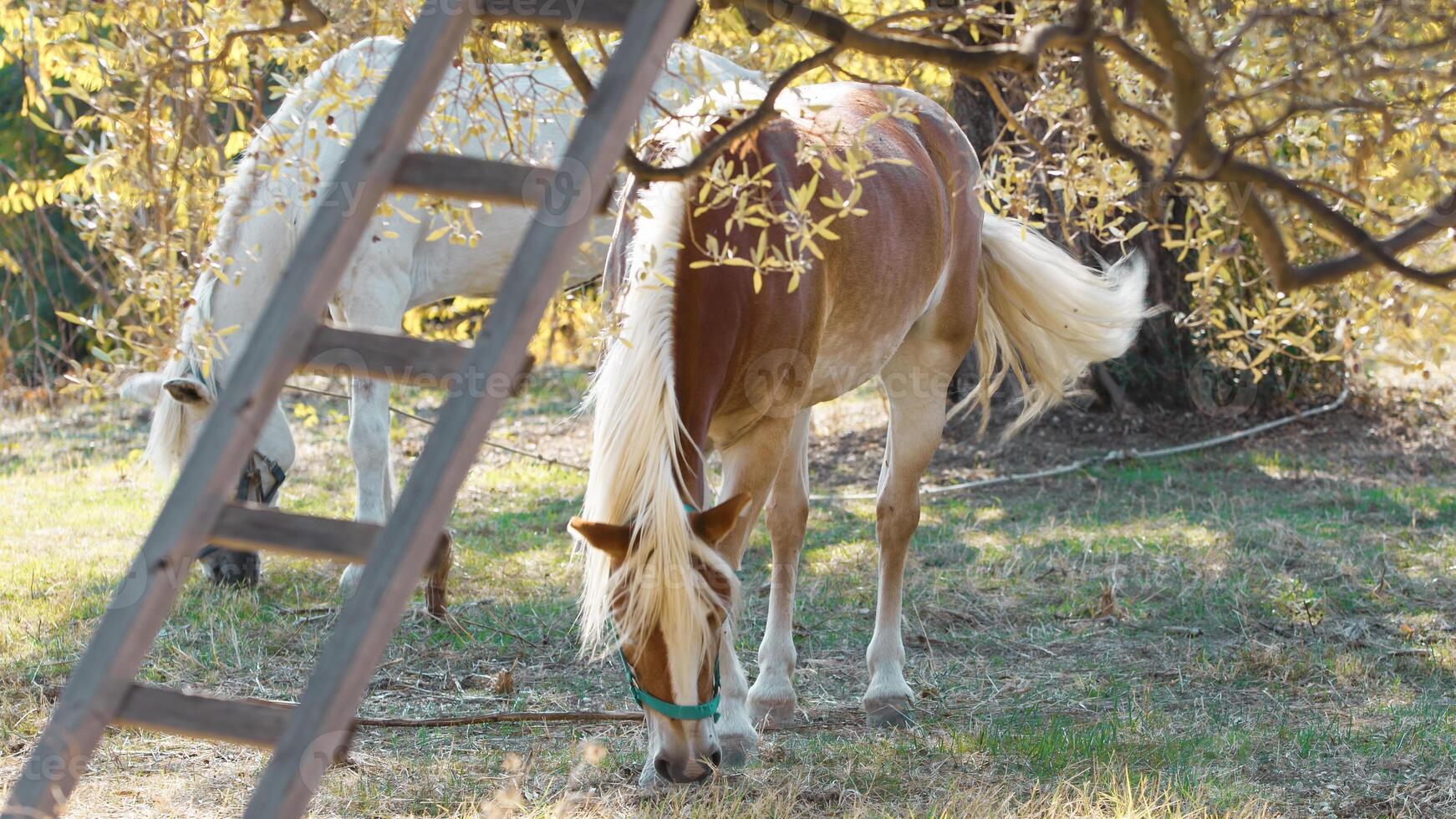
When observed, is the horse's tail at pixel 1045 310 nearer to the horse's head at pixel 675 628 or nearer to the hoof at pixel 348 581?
the horse's head at pixel 675 628

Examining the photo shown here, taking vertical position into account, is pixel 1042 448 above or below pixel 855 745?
above

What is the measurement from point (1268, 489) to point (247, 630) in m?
4.95

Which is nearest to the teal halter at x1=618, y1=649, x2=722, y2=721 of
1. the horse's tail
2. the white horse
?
the white horse

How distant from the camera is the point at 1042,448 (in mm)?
7438

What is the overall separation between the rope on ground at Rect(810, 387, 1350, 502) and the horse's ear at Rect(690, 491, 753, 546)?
12.8 ft

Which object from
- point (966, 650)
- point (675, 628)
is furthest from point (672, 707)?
point (966, 650)

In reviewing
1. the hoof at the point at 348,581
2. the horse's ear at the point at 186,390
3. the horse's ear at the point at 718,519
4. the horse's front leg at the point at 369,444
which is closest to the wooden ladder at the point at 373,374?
the horse's ear at the point at 718,519

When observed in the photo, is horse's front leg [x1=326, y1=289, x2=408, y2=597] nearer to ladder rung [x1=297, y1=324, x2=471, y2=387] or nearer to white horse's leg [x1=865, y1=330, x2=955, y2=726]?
white horse's leg [x1=865, y1=330, x2=955, y2=726]

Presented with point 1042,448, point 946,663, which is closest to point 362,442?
point 946,663

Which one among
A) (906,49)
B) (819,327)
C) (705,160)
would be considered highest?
(906,49)

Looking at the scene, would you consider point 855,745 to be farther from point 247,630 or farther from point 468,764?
point 247,630

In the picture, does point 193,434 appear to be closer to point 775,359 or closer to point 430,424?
point 430,424

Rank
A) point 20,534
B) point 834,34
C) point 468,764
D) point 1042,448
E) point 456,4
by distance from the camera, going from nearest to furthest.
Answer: point 456,4
point 834,34
point 468,764
point 20,534
point 1042,448

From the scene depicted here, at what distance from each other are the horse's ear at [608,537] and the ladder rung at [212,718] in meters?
0.97
